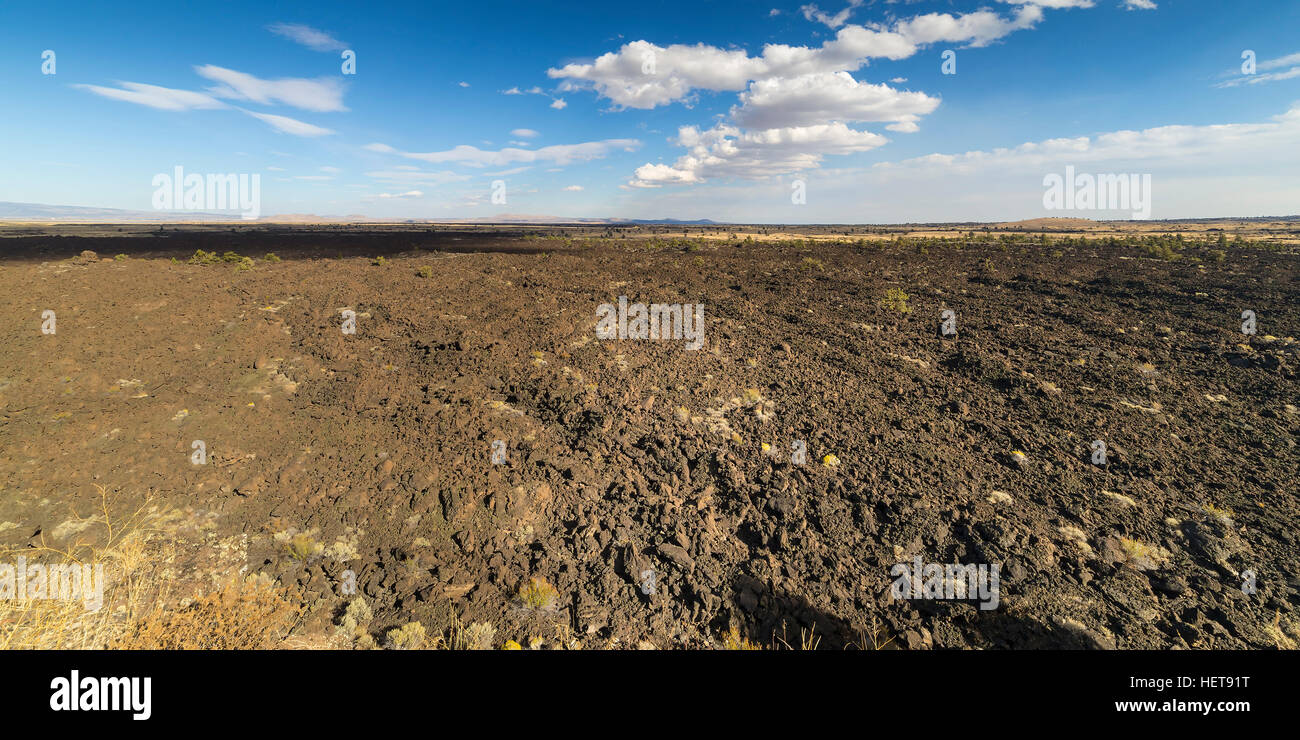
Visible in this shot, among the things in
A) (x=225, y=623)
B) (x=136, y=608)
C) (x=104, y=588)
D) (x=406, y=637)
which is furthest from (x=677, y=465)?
(x=104, y=588)

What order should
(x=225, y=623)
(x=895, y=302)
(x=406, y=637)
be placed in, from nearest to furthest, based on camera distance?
(x=225, y=623)
(x=406, y=637)
(x=895, y=302)

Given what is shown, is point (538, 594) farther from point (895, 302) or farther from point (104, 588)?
point (895, 302)

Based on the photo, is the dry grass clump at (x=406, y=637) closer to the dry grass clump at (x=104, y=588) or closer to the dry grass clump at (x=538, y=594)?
the dry grass clump at (x=538, y=594)

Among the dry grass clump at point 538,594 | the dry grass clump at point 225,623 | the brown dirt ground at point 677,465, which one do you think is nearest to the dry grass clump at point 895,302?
the brown dirt ground at point 677,465

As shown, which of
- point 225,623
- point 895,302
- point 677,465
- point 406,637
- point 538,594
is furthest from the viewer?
point 895,302

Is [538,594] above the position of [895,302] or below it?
below

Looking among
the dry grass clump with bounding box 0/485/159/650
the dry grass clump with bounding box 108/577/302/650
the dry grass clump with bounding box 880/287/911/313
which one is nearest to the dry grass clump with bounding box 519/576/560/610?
the dry grass clump with bounding box 108/577/302/650

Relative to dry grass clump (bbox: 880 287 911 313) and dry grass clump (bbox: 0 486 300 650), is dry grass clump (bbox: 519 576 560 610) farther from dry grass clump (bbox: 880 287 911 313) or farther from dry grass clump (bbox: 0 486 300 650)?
dry grass clump (bbox: 880 287 911 313)

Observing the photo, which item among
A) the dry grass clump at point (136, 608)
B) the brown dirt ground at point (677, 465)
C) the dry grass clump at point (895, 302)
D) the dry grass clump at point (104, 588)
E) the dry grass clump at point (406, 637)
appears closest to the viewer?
the dry grass clump at point (104, 588)

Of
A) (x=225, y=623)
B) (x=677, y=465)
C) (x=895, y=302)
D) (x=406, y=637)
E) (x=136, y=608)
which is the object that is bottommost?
(x=406, y=637)
